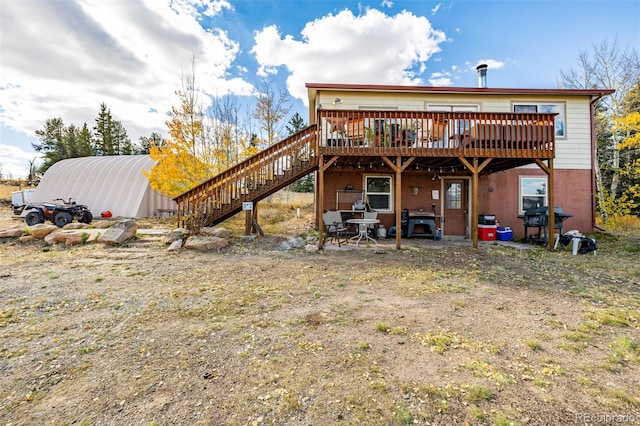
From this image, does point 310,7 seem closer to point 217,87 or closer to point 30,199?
point 217,87

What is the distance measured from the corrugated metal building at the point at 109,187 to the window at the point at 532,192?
16446 millimetres

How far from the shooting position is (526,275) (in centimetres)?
512

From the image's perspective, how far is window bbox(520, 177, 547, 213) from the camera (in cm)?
979

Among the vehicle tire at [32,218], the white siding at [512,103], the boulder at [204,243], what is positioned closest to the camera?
the boulder at [204,243]

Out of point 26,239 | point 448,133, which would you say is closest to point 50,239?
point 26,239

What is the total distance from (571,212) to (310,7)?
13058 mm

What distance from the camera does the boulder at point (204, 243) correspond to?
7.15 metres

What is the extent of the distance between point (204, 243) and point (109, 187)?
12407 millimetres

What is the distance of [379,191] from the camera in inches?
394

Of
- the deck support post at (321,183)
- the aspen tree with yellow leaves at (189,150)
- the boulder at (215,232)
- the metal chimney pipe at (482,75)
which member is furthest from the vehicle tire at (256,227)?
the metal chimney pipe at (482,75)

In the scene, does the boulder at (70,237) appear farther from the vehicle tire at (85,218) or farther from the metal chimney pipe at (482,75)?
the metal chimney pipe at (482,75)

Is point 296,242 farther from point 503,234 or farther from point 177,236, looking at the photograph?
point 503,234

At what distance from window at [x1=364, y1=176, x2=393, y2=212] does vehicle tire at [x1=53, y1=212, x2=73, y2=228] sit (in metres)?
11.8

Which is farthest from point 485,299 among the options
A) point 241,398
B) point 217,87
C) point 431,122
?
point 217,87
